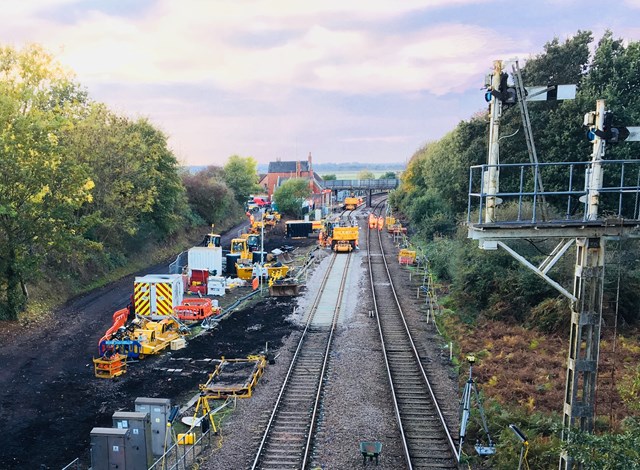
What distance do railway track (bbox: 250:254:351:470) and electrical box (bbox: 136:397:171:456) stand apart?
7.62ft

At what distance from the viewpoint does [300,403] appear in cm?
1375

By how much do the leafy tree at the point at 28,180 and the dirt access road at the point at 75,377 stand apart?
9.61ft

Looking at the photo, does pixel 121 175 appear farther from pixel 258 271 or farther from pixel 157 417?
pixel 157 417

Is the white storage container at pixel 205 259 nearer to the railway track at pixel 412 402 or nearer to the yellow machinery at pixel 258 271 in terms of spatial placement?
the yellow machinery at pixel 258 271

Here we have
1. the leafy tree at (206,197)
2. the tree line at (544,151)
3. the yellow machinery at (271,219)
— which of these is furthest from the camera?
the yellow machinery at (271,219)

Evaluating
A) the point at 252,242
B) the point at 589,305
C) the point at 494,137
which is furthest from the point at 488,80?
the point at 252,242

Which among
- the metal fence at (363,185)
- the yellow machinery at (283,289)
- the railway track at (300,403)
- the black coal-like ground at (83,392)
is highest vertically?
the metal fence at (363,185)

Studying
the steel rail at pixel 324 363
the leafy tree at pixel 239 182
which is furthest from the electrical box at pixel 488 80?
the leafy tree at pixel 239 182

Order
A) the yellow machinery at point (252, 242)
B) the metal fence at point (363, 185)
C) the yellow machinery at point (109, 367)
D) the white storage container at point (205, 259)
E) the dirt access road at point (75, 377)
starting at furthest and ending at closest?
the metal fence at point (363, 185)
the yellow machinery at point (252, 242)
the white storage container at point (205, 259)
the yellow machinery at point (109, 367)
the dirt access road at point (75, 377)

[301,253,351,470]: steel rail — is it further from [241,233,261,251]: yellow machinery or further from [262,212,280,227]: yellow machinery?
[262,212,280,227]: yellow machinery

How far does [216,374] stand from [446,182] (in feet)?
95.0

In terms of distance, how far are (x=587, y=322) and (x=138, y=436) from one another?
9198 mm

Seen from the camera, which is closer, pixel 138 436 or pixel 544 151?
pixel 138 436

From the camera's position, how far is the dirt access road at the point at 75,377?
11922mm
